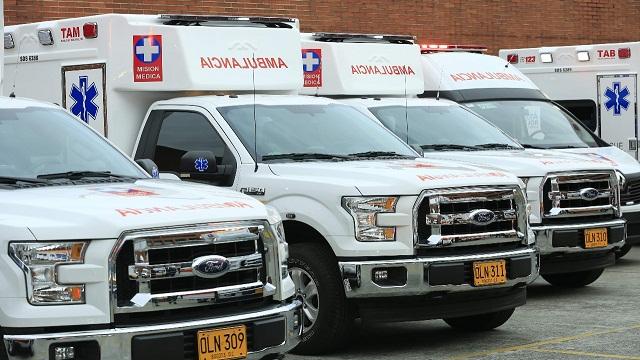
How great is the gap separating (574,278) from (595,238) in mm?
1120

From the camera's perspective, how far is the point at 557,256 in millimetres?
11742

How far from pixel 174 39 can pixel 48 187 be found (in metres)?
4.09

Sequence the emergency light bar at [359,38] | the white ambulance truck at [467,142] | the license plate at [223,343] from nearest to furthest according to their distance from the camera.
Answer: the license plate at [223,343] → the white ambulance truck at [467,142] → the emergency light bar at [359,38]

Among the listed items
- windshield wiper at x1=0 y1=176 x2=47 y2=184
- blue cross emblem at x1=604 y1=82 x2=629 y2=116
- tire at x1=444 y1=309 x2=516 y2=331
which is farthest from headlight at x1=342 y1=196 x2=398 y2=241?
blue cross emblem at x1=604 y1=82 x2=629 y2=116

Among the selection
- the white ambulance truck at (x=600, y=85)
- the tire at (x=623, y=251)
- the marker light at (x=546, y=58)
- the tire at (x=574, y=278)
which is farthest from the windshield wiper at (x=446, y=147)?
the marker light at (x=546, y=58)

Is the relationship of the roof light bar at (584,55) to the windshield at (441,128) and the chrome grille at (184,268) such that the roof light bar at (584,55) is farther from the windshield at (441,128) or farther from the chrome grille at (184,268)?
the chrome grille at (184,268)

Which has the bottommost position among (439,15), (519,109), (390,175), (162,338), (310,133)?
(162,338)

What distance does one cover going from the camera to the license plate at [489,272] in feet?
29.9

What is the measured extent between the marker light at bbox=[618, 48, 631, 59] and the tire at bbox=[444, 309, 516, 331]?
757 centimetres

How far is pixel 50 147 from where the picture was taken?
780 cm

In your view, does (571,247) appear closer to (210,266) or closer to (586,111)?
(210,266)

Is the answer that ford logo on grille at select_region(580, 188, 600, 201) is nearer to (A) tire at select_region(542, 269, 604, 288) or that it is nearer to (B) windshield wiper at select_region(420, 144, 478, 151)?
(A) tire at select_region(542, 269, 604, 288)

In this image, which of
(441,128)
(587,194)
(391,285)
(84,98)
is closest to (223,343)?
(391,285)

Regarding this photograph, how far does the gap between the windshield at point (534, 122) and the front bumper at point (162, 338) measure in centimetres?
776
